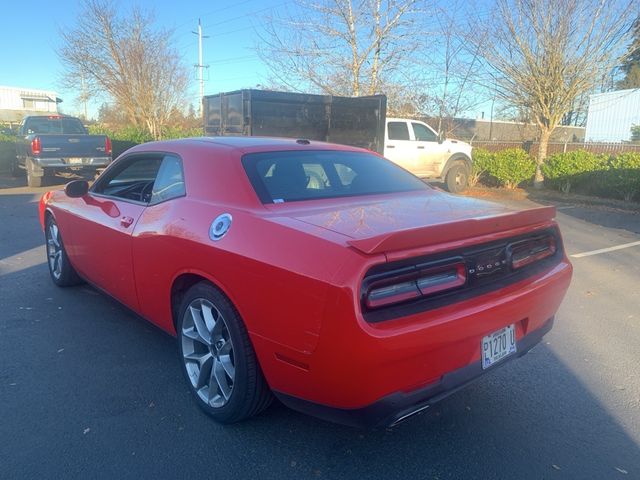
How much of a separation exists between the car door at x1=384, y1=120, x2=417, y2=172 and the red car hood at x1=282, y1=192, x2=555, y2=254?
9.73 m

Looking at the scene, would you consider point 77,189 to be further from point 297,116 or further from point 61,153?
point 61,153

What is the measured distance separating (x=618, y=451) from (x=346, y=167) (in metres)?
2.33

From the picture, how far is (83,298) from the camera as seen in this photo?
4852 mm

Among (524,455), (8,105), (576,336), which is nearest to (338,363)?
(524,455)

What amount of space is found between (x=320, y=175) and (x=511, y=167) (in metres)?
12.1

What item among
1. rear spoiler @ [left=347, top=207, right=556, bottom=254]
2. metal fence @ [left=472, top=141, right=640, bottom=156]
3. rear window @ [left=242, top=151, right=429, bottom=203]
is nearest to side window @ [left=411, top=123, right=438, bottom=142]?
metal fence @ [left=472, top=141, right=640, bottom=156]

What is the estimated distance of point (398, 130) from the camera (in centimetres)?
1305

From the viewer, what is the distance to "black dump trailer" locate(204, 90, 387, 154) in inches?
391

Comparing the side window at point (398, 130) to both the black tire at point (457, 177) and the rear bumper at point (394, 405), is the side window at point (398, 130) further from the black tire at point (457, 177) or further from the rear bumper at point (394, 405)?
the rear bumper at point (394, 405)

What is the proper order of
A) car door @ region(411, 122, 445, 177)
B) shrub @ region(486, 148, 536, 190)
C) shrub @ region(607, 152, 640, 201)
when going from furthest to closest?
shrub @ region(486, 148, 536, 190)
car door @ region(411, 122, 445, 177)
shrub @ region(607, 152, 640, 201)

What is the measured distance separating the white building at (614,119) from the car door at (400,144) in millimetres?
18993

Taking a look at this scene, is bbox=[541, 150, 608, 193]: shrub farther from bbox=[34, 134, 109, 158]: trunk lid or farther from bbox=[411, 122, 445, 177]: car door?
bbox=[34, 134, 109, 158]: trunk lid

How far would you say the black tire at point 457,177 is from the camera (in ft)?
45.9

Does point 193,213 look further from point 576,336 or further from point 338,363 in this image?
point 576,336
